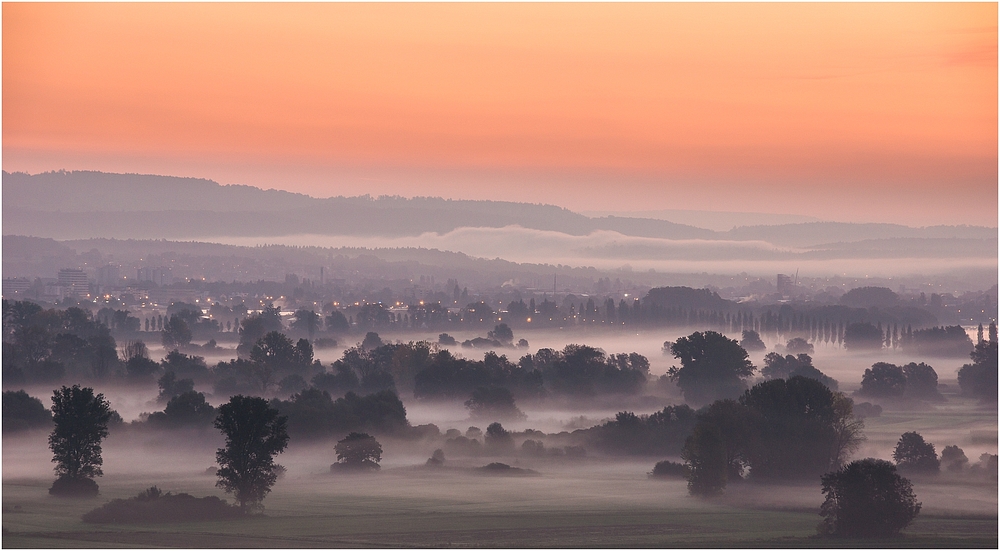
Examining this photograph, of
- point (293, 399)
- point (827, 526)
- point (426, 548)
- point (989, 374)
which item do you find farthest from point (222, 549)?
point (989, 374)

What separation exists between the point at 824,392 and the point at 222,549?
67497mm

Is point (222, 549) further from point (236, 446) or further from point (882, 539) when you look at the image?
point (882, 539)

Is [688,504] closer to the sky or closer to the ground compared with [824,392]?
closer to the ground

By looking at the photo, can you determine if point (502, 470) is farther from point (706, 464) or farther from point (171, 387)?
point (171, 387)

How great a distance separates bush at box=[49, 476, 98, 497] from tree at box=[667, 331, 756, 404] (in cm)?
10649

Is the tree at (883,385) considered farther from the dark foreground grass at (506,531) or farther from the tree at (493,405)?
the dark foreground grass at (506,531)

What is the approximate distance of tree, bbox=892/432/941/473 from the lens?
11088 centimetres

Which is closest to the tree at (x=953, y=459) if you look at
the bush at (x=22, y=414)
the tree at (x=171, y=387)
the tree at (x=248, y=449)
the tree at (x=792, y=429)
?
the tree at (x=792, y=429)

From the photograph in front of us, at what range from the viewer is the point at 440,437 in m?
136

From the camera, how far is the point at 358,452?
373 ft

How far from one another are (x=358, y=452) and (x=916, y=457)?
55882 mm

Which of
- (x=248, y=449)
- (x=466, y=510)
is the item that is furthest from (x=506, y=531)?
(x=248, y=449)

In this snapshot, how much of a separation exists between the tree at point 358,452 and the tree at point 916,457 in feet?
170

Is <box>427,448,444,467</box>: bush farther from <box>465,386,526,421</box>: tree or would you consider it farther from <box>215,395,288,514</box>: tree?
<box>465,386,526,421</box>: tree
